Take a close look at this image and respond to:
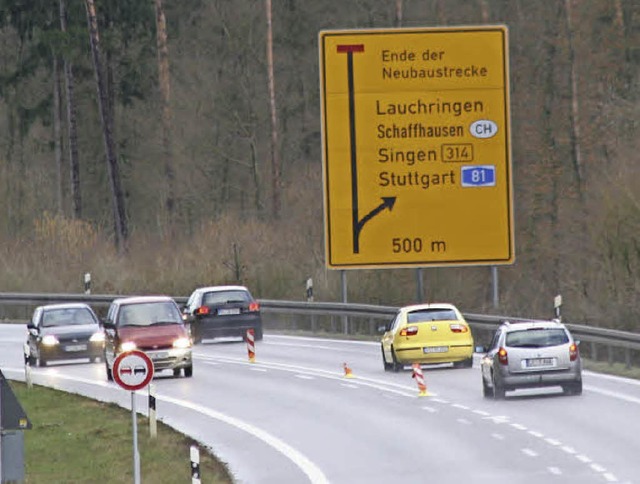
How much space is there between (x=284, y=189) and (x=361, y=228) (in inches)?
1435

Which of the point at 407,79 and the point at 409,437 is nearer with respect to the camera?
the point at 409,437

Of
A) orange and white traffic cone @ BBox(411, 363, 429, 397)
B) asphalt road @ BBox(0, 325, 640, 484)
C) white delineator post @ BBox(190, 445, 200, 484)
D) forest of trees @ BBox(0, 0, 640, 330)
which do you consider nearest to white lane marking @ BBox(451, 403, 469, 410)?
asphalt road @ BBox(0, 325, 640, 484)

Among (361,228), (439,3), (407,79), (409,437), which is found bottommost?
(409,437)

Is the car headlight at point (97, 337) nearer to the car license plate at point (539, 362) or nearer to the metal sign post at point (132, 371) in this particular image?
the car license plate at point (539, 362)

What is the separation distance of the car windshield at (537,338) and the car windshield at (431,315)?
21.1ft

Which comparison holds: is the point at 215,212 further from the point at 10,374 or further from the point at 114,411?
the point at 114,411

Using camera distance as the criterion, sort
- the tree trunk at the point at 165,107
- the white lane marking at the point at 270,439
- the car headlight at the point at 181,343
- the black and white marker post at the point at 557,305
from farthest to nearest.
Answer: the tree trunk at the point at 165,107 < the black and white marker post at the point at 557,305 < the car headlight at the point at 181,343 < the white lane marking at the point at 270,439

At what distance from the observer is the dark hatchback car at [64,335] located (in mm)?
43562

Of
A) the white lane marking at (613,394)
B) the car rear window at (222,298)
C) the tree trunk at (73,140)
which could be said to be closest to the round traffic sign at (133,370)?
the white lane marking at (613,394)

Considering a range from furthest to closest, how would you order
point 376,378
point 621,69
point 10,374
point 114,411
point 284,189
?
point 284,189 → point 621,69 → point 10,374 → point 376,378 → point 114,411

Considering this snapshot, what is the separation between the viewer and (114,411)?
106 feet

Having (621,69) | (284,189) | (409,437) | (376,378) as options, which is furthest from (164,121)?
(409,437)

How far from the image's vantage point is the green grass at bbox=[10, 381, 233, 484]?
2325 cm

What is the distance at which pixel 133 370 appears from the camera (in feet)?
73.3
